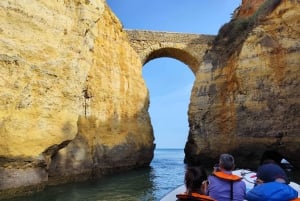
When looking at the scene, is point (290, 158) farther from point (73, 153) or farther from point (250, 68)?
point (73, 153)

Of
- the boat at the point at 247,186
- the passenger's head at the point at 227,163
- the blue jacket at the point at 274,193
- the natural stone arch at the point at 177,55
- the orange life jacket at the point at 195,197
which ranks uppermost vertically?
the natural stone arch at the point at 177,55

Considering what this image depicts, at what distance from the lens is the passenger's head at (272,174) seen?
10.9 feet

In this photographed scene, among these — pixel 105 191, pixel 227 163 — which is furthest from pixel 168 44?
pixel 227 163

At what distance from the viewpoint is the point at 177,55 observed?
27.1 m

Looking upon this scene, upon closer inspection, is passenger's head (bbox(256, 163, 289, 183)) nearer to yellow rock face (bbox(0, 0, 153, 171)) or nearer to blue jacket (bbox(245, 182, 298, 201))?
blue jacket (bbox(245, 182, 298, 201))

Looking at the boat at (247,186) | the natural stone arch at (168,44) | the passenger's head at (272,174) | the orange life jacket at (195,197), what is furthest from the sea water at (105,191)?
the natural stone arch at (168,44)

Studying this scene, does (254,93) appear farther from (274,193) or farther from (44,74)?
(274,193)

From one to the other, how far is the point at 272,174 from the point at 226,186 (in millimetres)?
856

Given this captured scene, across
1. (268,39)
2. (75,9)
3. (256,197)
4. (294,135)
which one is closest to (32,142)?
(75,9)

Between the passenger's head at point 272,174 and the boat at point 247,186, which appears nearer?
the passenger's head at point 272,174

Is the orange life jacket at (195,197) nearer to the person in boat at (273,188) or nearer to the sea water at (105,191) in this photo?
the person in boat at (273,188)

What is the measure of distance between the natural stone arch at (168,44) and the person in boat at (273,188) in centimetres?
2198

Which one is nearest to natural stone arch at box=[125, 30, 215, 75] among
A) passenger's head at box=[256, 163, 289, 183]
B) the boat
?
the boat

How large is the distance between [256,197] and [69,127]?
7.51 meters
